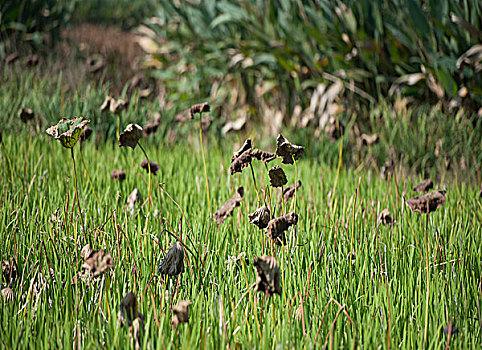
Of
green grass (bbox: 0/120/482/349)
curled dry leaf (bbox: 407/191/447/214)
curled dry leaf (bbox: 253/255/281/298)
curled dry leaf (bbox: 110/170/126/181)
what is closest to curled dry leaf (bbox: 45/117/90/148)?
green grass (bbox: 0/120/482/349)

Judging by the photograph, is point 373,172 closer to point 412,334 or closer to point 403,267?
point 403,267

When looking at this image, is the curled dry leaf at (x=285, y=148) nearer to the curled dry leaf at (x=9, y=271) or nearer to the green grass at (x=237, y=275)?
the green grass at (x=237, y=275)

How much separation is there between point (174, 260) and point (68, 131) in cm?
46

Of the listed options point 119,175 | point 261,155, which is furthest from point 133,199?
point 261,155

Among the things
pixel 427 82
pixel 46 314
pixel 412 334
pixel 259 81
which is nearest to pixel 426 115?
pixel 427 82

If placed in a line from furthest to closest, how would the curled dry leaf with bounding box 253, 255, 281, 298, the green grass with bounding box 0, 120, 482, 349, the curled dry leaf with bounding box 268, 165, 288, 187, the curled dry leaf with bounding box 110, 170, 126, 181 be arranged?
1. the curled dry leaf with bounding box 110, 170, 126, 181
2. the curled dry leaf with bounding box 268, 165, 288, 187
3. the green grass with bounding box 0, 120, 482, 349
4. the curled dry leaf with bounding box 253, 255, 281, 298

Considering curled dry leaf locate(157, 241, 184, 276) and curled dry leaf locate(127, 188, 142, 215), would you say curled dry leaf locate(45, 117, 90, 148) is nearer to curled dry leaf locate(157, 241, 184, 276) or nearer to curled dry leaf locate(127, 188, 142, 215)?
curled dry leaf locate(157, 241, 184, 276)

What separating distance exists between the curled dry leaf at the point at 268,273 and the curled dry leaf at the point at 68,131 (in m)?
0.65

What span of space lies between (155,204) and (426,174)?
1.75 meters

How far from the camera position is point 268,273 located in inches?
38.5

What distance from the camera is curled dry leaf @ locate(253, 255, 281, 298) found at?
974 mm

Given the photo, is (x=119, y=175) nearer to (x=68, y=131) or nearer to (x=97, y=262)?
(x=68, y=131)

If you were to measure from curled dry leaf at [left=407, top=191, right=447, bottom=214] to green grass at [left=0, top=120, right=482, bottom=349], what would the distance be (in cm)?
16

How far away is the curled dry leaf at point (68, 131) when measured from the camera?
1.33m
